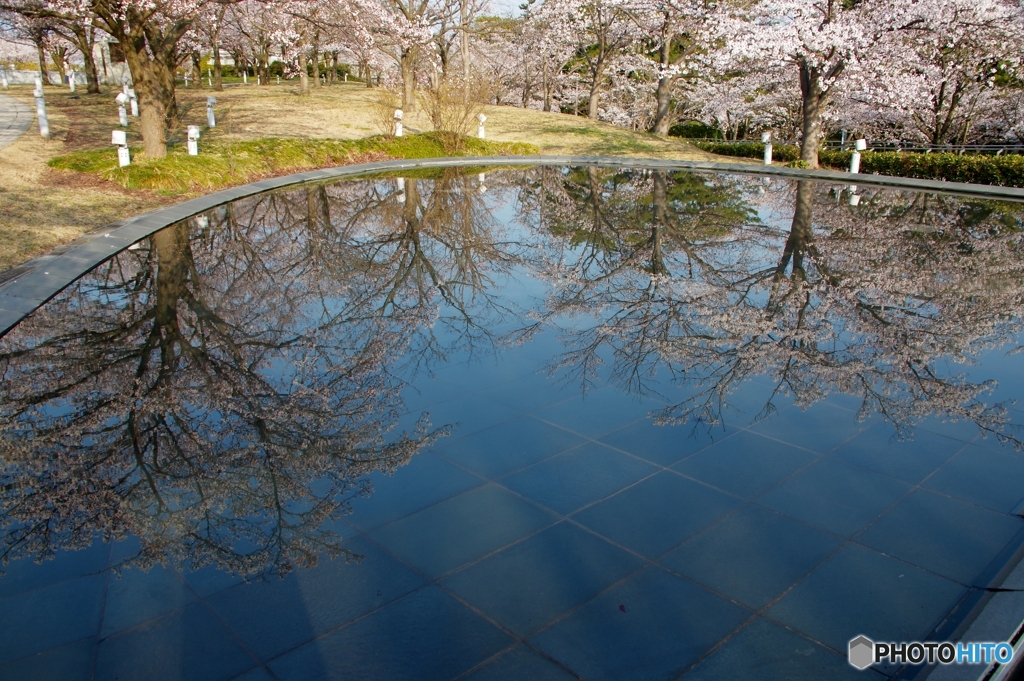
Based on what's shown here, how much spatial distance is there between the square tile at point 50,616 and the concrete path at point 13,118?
17.5 meters

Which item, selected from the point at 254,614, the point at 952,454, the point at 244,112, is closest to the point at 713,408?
the point at 952,454

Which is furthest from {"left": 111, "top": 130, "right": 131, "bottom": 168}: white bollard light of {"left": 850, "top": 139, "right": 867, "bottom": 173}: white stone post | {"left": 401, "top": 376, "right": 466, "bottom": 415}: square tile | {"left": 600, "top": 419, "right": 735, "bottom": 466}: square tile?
{"left": 850, "top": 139, "right": 867, "bottom": 173}: white stone post

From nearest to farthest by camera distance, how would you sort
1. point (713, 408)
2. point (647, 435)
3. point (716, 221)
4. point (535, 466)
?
point (535, 466)
point (647, 435)
point (713, 408)
point (716, 221)

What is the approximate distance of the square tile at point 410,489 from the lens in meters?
4.22

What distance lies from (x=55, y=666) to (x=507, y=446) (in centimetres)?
A: 283

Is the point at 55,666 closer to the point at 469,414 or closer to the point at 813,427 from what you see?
the point at 469,414

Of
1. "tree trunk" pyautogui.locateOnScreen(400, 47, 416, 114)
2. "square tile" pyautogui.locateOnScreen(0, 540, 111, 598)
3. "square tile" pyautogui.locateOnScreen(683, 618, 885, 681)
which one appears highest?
"tree trunk" pyautogui.locateOnScreen(400, 47, 416, 114)

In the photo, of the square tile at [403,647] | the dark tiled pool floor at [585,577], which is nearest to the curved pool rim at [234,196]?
the dark tiled pool floor at [585,577]

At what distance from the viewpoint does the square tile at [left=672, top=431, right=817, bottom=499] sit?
4.59 m

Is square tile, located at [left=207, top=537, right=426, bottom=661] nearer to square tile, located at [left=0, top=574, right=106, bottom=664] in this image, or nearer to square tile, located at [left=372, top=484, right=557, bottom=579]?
square tile, located at [left=372, top=484, right=557, bottom=579]

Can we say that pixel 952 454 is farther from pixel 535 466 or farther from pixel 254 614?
pixel 254 614

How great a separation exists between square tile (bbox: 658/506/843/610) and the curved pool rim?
644cm

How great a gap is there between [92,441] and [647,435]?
3.89 m

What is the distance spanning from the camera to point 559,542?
3.95 meters
